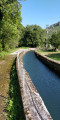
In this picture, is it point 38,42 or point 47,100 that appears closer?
point 47,100

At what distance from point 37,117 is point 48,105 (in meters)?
2.65

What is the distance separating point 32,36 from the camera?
6606cm

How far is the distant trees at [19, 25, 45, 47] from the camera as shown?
215 ft

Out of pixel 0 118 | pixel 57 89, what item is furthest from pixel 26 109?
pixel 57 89

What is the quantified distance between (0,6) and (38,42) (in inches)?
2257

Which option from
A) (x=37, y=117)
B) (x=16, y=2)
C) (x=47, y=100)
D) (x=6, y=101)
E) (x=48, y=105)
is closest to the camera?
(x=37, y=117)

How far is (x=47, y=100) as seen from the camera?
6137 millimetres

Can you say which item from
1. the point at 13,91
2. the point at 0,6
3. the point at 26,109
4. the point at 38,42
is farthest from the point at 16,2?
the point at 38,42

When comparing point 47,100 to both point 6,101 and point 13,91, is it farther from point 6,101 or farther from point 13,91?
point 6,101

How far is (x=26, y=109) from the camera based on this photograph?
3602 mm

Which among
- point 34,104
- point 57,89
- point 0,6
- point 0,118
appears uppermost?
point 0,6

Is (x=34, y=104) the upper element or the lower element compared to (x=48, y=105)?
Answer: upper

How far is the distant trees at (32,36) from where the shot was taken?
2584 inches

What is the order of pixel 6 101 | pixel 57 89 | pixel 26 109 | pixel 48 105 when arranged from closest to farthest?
pixel 26 109
pixel 6 101
pixel 48 105
pixel 57 89
